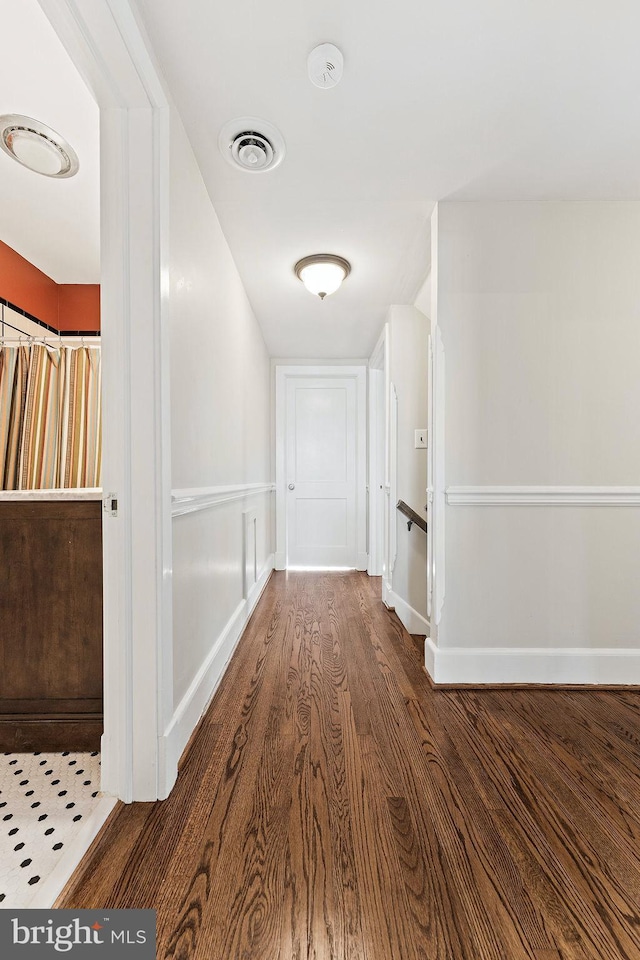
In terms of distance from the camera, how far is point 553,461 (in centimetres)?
219

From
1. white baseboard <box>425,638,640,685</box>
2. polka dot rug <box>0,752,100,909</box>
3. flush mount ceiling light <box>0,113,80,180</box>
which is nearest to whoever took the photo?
polka dot rug <box>0,752,100,909</box>

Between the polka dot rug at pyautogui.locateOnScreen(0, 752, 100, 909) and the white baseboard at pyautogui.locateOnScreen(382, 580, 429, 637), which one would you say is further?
the white baseboard at pyautogui.locateOnScreen(382, 580, 429, 637)

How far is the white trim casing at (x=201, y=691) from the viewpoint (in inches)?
55.2

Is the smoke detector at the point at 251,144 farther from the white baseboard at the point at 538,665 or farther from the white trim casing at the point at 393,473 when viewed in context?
the white baseboard at the point at 538,665

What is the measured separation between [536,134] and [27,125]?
1.88 meters

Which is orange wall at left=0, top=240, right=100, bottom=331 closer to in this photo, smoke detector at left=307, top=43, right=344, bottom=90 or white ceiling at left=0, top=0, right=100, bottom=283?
white ceiling at left=0, top=0, right=100, bottom=283

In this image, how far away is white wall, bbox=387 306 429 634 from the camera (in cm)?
299

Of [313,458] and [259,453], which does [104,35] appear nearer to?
[259,453]

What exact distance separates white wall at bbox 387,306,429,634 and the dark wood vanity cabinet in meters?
1.90

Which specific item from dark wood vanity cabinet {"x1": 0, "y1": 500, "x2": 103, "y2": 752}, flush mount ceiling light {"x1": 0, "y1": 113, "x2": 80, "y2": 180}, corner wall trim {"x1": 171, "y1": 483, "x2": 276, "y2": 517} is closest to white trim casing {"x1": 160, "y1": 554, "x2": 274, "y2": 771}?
dark wood vanity cabinet {"x1": 0, "y1": 500, "x2": 103, "y2": 752}

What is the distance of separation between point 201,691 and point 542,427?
1877 mm

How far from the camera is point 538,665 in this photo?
2158mm

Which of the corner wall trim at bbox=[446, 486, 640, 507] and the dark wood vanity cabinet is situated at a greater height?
the corner wall trim at bbox=[446, 486, 640, 507]

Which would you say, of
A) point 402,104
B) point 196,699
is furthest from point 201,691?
point 402,104
